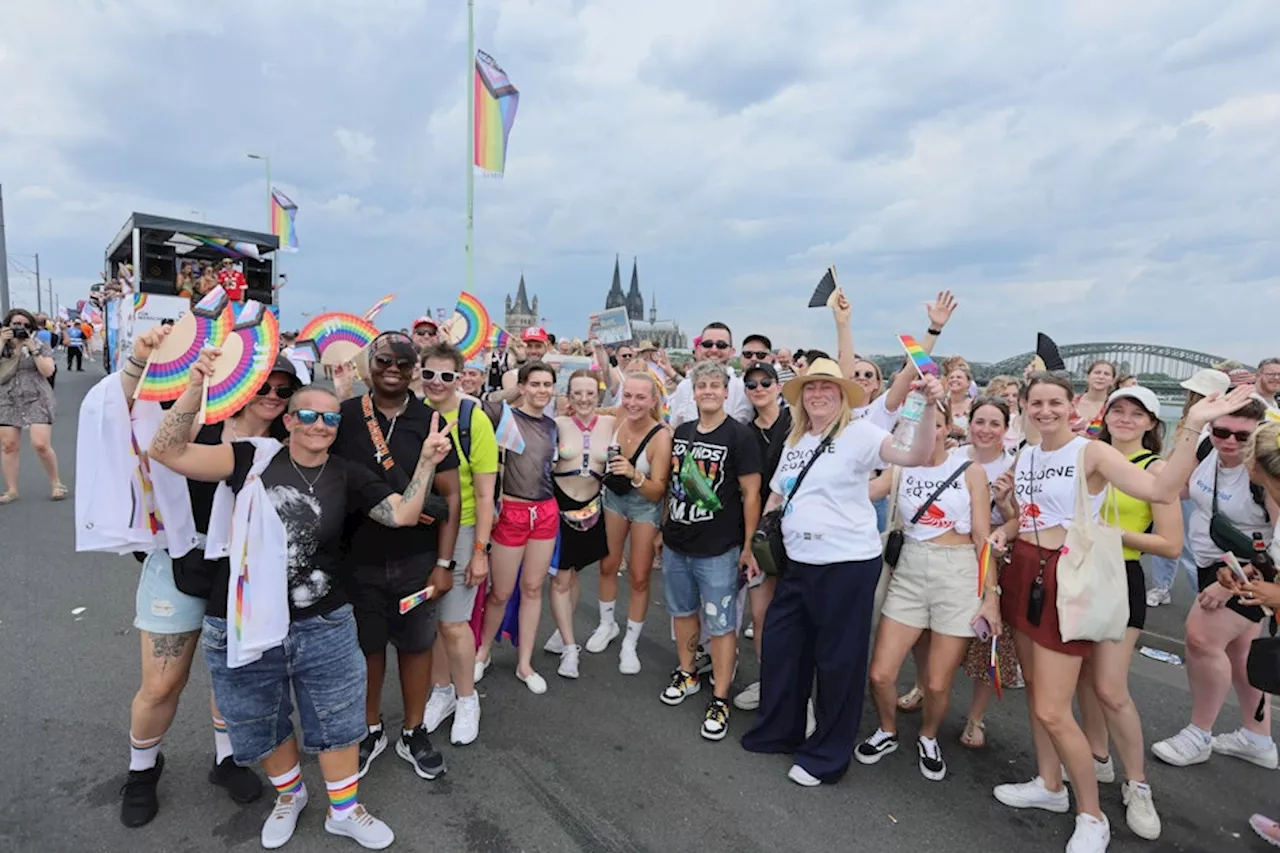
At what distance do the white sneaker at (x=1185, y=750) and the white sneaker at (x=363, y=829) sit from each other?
3628 mm

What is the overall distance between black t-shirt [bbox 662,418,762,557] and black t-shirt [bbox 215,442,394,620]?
1.78 meters

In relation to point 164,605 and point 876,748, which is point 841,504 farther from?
point 164,605

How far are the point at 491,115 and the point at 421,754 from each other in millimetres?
13844

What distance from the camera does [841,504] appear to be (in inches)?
120

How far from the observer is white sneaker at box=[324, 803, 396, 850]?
8.18 feet

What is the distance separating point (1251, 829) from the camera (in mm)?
2773

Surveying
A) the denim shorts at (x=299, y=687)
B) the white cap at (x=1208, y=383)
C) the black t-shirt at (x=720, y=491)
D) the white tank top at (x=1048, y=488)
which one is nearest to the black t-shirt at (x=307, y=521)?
the denim shorts at (x=299, y=687)

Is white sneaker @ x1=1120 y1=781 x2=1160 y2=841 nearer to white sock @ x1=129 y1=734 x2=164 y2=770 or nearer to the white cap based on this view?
the white cap

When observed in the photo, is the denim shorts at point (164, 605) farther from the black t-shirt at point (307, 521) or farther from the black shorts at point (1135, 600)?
the black shorts at point (1135, 600)

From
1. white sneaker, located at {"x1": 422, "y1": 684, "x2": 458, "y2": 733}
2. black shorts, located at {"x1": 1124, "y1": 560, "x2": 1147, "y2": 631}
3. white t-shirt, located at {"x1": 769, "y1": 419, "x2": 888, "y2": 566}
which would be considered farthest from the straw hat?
white sneaker, located at {"x1": 422, "y1": 684, "x2": 458, "y2": 733}

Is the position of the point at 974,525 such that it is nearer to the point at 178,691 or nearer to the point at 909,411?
the point at 909,411

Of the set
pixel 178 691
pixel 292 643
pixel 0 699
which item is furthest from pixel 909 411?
pixel 0 699

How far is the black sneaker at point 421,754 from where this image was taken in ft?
9.66

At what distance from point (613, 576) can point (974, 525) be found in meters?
2.18
